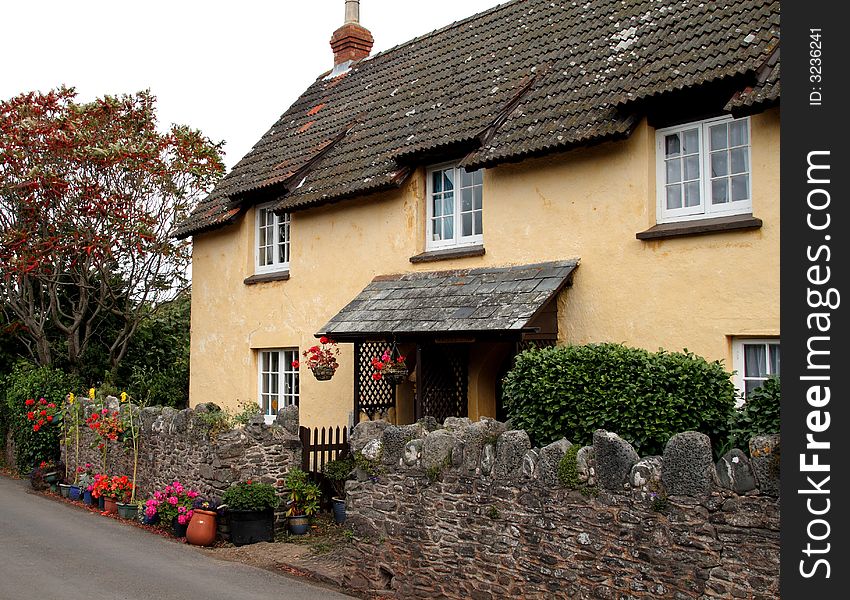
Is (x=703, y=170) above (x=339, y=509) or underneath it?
above

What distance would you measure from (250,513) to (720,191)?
25.9ft

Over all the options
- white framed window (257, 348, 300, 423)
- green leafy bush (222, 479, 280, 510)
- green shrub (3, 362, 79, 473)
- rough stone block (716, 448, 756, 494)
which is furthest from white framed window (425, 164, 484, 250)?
green shrub (3, 362, 79, 473)

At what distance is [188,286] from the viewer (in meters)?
23.0

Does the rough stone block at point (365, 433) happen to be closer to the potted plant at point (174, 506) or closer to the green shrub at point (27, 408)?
the potted plant at point (174, 506)

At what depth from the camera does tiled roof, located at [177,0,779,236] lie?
36.7 feet

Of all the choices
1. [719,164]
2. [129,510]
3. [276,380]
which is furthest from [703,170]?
[129,510]

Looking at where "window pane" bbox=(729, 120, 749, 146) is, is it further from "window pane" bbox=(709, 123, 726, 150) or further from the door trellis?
the door trellis

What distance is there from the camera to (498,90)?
1405cm

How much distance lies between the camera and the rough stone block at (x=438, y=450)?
29.6ft

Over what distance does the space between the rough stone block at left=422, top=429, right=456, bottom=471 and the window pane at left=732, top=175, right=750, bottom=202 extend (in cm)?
464

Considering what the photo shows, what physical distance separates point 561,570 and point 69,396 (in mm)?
13464

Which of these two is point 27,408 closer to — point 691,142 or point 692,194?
point 692,194

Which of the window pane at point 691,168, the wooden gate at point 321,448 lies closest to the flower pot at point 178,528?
the wooden gate at point 321,448

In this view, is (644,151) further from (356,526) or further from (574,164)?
(356,526)
